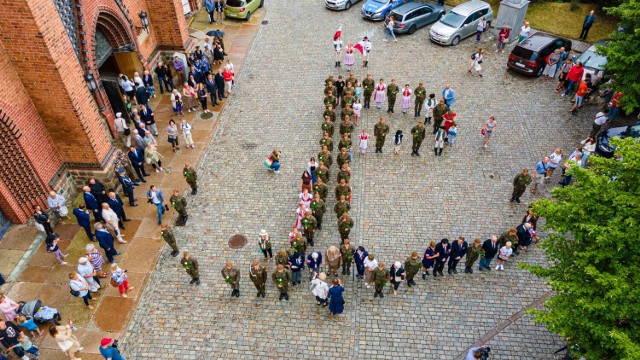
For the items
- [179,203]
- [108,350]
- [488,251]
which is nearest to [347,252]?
[488,251]

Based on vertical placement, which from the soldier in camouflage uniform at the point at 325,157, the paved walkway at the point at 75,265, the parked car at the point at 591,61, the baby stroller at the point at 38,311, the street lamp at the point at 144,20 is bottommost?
the paved walkway at the point at 75,265

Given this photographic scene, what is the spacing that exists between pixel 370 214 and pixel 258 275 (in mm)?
4635

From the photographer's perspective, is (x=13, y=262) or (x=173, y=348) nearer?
(x=173, y=348)

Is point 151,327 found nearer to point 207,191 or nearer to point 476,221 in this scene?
point 207,191

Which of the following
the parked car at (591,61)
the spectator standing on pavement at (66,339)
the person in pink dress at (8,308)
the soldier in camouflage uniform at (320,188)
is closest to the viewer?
the spectator standing on pavement at (66,339)

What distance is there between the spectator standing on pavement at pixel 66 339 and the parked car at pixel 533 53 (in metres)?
20.6

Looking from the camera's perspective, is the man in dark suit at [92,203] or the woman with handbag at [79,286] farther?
the man in dark suit at [92,203]

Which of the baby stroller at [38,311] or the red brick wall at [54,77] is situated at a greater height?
the red brick wall at [54,77]

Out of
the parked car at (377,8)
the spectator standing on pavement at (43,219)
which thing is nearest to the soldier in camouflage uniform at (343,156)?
the spectator standing on pavement at (43,219)

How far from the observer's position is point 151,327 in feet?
40.0

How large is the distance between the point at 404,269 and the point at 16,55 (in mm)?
12375

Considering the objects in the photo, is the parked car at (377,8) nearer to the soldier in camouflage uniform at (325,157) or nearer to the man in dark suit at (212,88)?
the man in dark suit at (212,88)

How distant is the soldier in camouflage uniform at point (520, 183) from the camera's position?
1465cm

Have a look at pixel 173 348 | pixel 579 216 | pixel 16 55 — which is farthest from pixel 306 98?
pixel 579 216
